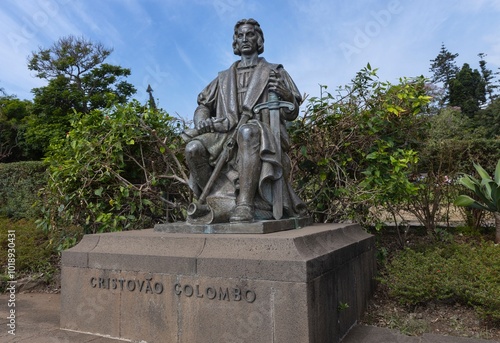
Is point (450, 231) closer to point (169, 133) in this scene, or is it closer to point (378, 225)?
point (378, 225)

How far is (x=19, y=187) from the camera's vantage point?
11.0 meters

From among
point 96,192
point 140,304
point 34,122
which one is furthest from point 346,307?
point 34,122

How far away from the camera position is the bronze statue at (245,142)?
3977 millimetres

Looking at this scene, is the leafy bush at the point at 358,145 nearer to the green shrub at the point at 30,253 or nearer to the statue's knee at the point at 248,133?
the statue's knee at the point at 248,133

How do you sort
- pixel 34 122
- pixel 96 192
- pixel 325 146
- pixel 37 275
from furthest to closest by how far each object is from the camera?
pixel 34 122 < pixel 37 275 < pixel 325 146 < pixel 96 192

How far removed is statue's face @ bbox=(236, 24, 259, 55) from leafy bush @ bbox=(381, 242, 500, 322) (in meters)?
3.02

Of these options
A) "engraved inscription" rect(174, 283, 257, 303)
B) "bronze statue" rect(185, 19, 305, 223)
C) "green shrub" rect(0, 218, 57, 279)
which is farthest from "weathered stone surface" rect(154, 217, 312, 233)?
"green shrub" rect(0, 218, 57, 279)

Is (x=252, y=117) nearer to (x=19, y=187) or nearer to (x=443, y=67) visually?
(x=19, y=187)

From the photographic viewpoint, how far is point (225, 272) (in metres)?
3.22

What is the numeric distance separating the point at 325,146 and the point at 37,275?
16.0 feet

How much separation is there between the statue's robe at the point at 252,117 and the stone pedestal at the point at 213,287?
675 mm

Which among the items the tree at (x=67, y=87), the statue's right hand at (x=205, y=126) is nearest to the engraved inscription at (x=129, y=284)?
the statue's right hand at (x=205, y=126)

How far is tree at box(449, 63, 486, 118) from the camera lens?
119ft

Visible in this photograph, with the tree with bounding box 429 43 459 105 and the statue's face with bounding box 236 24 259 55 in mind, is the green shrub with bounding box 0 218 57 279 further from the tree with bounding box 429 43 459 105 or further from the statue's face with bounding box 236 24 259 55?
the tree with bounding box 429 43 459 105
